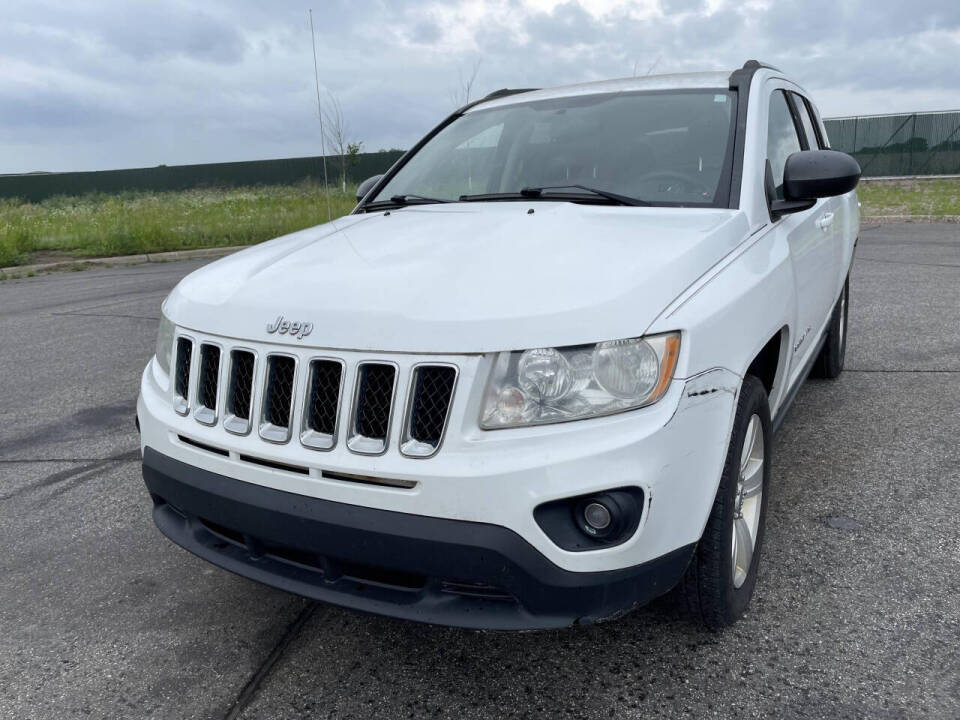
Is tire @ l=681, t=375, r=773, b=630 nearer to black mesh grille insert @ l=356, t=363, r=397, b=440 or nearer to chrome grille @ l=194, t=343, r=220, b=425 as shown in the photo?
black mesh grille insert @ l=356, t=363, r=397, b=440

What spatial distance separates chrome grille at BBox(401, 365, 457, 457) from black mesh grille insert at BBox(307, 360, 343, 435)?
221 millimetres

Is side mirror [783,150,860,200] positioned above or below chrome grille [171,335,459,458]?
above

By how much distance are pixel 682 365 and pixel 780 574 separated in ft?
4.07

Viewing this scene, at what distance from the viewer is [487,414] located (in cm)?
196

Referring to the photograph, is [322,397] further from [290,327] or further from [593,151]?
[593,151]

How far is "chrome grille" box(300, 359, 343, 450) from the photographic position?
2070 millimetres

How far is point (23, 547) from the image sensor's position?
3.29 m

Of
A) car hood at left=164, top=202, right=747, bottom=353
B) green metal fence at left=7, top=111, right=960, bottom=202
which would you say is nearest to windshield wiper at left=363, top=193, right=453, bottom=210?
car hood at left=164, top=202, right=747, bottom=353

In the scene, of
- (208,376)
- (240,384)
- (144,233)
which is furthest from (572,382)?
(144,233)

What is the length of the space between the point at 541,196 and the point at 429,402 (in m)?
1.38

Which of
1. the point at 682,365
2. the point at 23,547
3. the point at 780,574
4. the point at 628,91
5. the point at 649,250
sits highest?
the point at 628,91

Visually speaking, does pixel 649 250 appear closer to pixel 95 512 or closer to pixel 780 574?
pixel 780 574

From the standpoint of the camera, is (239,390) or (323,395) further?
(239,390)

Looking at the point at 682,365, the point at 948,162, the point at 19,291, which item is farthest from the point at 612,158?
the point at 948,162
